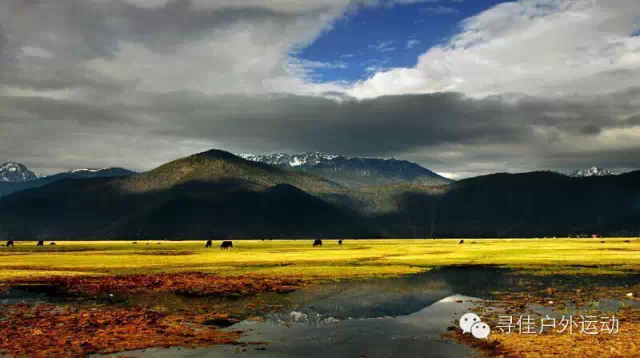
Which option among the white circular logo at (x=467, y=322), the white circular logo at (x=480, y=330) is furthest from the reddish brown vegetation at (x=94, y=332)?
the white circular logo at (x=480, y=330)

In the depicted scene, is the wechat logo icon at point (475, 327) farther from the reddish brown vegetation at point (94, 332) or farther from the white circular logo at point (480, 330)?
the reddish brown vegetation at point (94, 332)

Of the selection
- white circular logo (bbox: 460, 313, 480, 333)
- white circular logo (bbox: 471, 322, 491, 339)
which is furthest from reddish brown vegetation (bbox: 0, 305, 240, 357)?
white circular logo (bbox: 471, 322, 491, 339)

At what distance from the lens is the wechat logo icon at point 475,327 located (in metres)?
23.7

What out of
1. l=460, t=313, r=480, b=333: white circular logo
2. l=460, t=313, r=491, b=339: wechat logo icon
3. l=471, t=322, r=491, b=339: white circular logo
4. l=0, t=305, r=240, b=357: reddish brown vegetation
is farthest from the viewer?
l=460, t=313, r=480, b=333: white circular logo

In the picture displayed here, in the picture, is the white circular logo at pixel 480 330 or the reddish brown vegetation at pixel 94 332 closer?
the reddish brown vegetation at pixel 94 332

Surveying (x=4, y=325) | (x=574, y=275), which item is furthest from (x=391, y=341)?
(x=574, y=275)

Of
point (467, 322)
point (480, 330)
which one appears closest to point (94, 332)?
point (467, 322)

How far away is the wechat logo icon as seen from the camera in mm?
23742

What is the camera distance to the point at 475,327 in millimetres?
24500

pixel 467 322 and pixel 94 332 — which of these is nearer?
pixel 94 332

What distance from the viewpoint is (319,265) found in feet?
213

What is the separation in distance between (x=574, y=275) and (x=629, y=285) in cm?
873

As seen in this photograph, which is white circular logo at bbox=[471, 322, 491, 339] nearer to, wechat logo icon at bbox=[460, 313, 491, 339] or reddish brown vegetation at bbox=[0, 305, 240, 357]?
wechat logo icon at bbox=[460, 313, 491, 339]

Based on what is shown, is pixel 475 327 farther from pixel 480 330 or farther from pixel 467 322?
pixel 467 322
